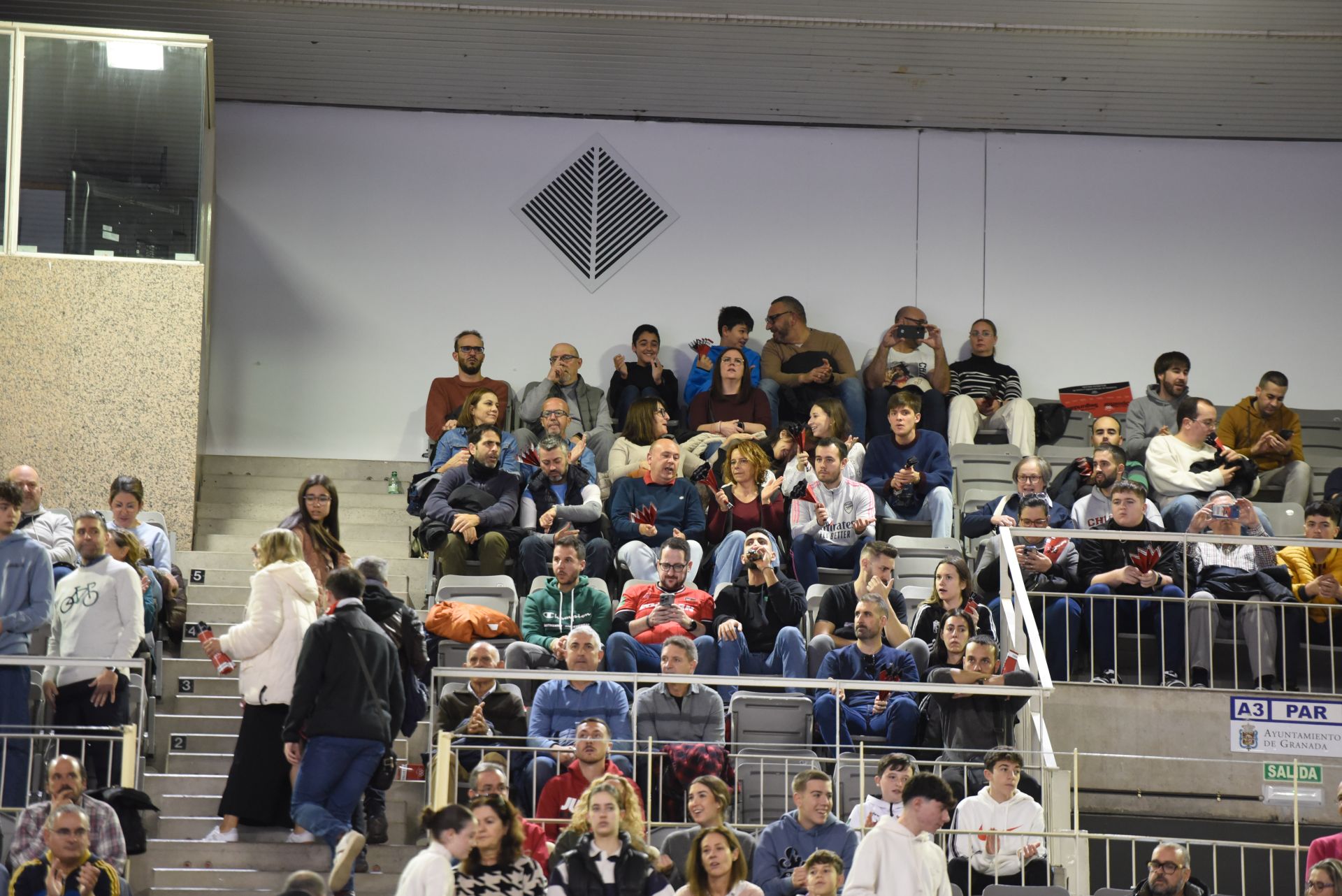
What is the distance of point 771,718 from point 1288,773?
2.88 meters

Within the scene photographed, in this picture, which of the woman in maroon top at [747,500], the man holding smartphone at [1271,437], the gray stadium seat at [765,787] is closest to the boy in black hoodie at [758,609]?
the woman in maroon top at [747,500]

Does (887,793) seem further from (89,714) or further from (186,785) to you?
(89,714)

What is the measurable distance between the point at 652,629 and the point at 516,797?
1.48 metres

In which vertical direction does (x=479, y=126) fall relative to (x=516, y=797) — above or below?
above

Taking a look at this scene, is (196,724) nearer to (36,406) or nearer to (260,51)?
(36,406)

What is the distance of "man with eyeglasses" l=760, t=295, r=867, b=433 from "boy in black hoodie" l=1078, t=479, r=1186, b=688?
228cm

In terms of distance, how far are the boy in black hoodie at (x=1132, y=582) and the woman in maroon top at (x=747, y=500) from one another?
1658 mm

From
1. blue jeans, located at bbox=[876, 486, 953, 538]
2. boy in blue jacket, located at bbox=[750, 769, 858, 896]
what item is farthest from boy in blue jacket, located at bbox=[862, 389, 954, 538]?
boy in blue jacket, located at bbox=[750, 769, 858, 896]

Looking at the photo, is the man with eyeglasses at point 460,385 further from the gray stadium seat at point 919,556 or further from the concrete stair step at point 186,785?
the concrete stair step at point 186,785

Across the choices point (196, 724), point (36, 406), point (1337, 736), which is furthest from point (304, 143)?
point (1337, 736)

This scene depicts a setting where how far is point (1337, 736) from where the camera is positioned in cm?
910

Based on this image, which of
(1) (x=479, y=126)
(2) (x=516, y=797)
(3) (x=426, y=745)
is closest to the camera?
(2) (x=516, y=797)

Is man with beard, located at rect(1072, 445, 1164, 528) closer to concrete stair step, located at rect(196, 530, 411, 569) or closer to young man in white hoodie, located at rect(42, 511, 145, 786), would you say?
concrete stair step, located at rect(196, 530, 411, 569)

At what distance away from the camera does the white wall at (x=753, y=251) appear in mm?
12617
